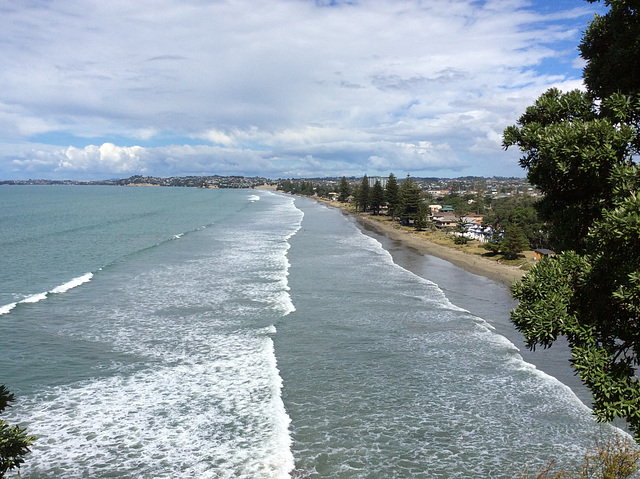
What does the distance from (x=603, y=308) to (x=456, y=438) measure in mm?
8554

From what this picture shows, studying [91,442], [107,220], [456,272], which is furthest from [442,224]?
[91,442]

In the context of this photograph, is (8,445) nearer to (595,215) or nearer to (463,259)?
(595,215)

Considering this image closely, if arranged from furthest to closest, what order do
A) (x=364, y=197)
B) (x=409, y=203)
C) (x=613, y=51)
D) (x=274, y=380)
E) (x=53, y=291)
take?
(x=364, y=197) < (x=409, y=203) < (x=53, y=291) < (x=274, y=380) < (x=613, y=51)

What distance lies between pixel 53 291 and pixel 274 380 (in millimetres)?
18646

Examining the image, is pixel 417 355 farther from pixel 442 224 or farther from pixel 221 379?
pixel 442 224

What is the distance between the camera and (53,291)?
2748 cm

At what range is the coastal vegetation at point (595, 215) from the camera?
5.27m

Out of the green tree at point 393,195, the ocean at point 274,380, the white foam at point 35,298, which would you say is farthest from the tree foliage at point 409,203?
the white foam at point 35,298

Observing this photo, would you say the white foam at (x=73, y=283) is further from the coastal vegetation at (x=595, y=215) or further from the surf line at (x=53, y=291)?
the coastal vegetation at (x=595, y=215)

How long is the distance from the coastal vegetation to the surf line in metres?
25.9

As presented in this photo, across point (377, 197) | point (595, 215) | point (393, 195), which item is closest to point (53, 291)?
point (595, 215)

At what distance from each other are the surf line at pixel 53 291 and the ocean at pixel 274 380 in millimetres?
206

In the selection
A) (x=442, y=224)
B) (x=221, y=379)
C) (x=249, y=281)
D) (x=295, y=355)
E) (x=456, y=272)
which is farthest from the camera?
(x=442, y=224)

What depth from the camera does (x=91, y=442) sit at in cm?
1247
